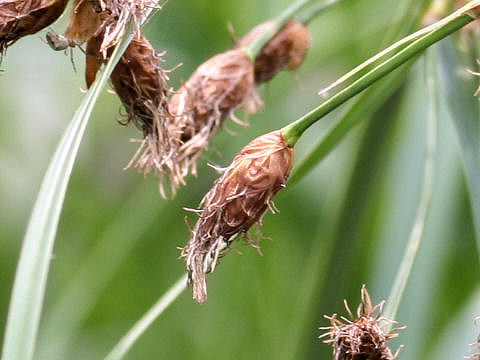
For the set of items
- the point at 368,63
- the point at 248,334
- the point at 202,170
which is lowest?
the point at 248,334

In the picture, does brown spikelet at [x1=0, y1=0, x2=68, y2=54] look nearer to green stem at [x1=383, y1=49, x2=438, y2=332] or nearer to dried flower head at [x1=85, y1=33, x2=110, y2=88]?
dried flower head at [x1=85, y1=33, x2=110, y2=88]

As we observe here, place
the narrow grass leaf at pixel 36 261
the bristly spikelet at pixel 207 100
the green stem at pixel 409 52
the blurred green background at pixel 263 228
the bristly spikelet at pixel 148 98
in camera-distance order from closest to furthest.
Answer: the narrow grass leaf at pixel 36 261 → the green stem at pixel 409 52 → the bristly spikelet at pixel 148 98 → the bristly spikelet at pixel 207 100 → the blurred green background at pixel 263 228

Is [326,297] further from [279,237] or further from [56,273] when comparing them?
[56,273]

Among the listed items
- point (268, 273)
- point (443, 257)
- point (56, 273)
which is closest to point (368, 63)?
point (443, 257)

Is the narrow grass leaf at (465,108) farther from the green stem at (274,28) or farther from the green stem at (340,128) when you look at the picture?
the green stem at (274,28)

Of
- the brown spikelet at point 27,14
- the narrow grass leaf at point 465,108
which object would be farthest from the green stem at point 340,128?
the brown spikelet at point 27,14

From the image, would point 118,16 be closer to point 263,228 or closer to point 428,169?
point 428,169
